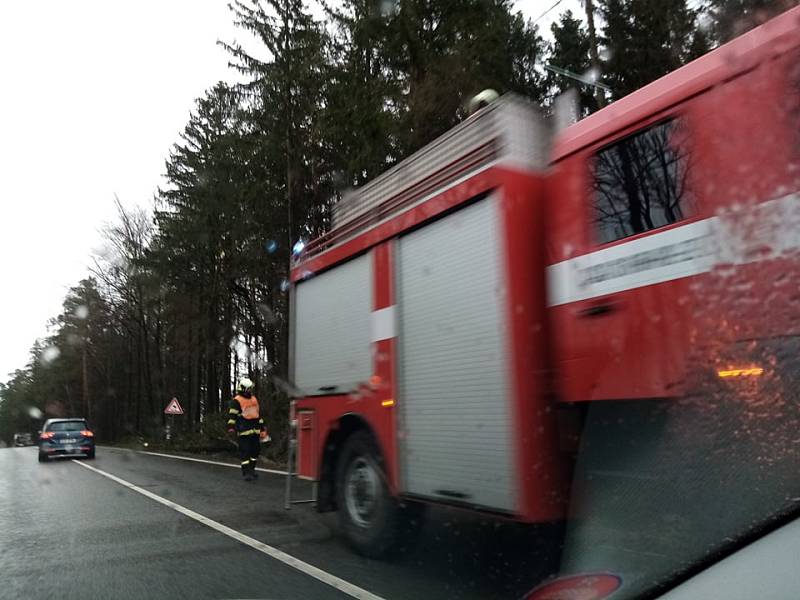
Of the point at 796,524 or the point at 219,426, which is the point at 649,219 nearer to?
the point at 796,524

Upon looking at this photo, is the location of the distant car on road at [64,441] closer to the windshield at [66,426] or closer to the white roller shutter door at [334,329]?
the windshield at [66,426]

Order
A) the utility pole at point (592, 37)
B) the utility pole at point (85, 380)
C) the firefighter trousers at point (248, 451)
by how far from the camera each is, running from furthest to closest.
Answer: the utility pole at point (85, 380) < the utility pole at point (592, 37) < the firefighter trousers at point (248, 451)

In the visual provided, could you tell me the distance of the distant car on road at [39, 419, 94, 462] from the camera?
749 inches

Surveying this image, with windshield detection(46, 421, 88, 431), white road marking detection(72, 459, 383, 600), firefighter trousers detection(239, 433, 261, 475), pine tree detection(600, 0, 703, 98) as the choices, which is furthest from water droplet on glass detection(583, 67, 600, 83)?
windshield detection(46, 421, 88, 431)

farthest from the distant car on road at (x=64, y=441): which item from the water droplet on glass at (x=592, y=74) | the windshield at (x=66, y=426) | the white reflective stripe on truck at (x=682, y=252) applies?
the white reflective stripe on truck at (x=682, y=252)

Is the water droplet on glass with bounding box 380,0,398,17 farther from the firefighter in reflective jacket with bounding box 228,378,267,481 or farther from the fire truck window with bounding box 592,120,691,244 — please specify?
the fire truck window with bounding box 592,120,691,244

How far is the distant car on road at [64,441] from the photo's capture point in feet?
62.4

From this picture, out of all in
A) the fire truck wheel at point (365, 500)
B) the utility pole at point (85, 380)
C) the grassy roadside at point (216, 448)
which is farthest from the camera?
the utility pole at point (85, 380)

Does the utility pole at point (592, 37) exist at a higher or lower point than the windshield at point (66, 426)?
higher

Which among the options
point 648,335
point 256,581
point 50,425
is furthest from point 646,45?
point 50,425

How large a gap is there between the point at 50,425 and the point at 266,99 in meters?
11.7

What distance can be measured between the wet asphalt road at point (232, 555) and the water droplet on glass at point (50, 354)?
199ft

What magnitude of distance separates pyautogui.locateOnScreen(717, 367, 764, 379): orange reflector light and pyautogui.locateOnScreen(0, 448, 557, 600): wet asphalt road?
6.33 ft

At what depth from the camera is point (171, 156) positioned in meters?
30.2
